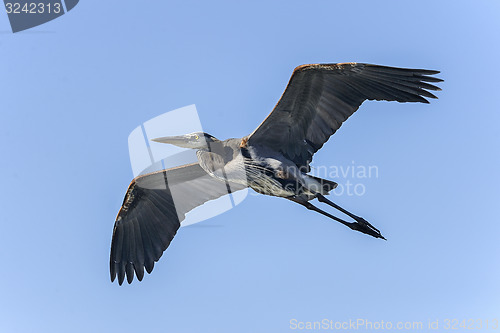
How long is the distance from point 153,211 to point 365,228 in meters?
4.44

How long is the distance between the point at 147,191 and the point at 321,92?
4552 millimetres

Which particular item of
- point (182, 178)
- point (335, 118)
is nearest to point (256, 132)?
point (335, 118)

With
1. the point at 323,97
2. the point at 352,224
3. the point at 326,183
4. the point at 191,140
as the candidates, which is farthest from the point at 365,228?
the point at 191,140

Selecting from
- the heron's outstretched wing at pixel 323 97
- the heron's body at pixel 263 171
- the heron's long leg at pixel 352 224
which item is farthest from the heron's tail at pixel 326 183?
the heron's long leg at pixel 352 224

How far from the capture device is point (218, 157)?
1257 centimetres

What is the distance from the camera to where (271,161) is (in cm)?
1228

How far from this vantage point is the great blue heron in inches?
454

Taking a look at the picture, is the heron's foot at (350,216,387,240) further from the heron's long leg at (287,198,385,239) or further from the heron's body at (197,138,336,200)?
the heron's body at (197,138,336,200)

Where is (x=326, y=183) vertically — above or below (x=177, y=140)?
below

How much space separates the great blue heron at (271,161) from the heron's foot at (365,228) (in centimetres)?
2

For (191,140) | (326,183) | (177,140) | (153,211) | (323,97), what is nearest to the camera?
(323,97)

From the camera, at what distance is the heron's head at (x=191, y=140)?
504 inches

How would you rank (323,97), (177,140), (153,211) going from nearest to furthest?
(323,97)
(177,140)
(153,211)

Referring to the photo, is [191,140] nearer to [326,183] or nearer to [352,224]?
[326,183]
